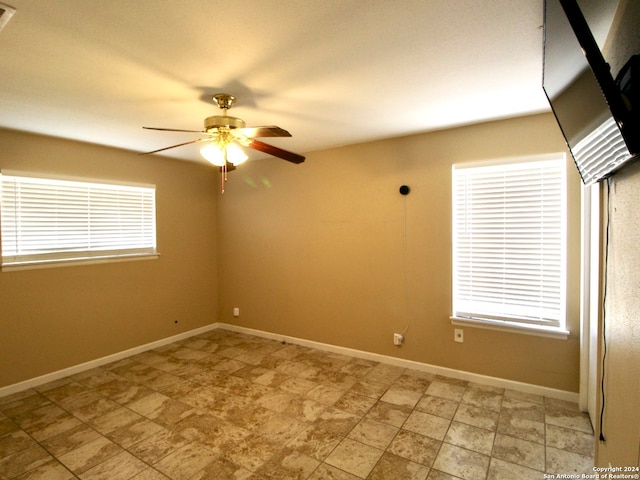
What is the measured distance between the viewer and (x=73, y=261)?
342cm

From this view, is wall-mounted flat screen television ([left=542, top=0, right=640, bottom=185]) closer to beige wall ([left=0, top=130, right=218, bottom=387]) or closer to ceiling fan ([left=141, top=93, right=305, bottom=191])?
ceiling fan ([left=141, top=93, right=305, bottom=191])

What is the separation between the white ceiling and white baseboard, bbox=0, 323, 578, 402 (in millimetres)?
2377

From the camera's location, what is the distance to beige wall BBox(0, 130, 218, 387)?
3.06m

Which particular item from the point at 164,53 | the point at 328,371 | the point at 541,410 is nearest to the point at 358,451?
the point at 328,371

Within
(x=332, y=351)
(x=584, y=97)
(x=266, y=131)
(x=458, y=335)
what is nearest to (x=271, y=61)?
(x=266, y=131)

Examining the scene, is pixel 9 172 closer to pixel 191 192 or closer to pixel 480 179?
pixel 191 192

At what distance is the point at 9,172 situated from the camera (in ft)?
9.78

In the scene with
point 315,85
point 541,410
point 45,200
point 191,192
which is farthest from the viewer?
point 191,192

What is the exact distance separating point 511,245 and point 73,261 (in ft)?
14.3

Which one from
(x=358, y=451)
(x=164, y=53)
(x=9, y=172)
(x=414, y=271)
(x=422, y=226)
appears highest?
(x=164, y=53)

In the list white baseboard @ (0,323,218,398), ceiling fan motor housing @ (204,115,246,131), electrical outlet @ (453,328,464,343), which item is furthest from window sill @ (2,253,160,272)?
electrical outlet @ (453,328,464,343)

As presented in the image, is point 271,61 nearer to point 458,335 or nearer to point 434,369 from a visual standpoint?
point 458,335

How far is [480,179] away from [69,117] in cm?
362

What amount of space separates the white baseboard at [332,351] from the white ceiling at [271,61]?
7.80 ft
